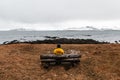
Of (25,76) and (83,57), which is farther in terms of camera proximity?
(83,57)

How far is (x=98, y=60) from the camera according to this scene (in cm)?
1970

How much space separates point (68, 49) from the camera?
76.1ft

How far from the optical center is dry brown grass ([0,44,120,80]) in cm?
1742

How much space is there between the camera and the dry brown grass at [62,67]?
1742cm

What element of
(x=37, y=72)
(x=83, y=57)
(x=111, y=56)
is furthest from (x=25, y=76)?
(x=111, y=56)

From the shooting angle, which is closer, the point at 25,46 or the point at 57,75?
the point at 57,75

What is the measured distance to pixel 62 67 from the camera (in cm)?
1845

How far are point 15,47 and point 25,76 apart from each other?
6276mm

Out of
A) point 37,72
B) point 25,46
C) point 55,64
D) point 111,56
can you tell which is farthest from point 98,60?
point 25,46

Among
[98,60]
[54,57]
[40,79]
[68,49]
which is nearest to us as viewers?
[40,79]

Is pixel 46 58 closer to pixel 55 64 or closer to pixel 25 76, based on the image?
pixel 55 64

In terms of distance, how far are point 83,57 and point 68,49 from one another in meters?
2.93

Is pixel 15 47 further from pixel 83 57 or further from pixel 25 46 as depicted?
pixel 83 57

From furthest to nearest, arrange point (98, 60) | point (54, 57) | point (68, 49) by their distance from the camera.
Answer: point (68, 49) → point (98, 60) → point (54, 57)
